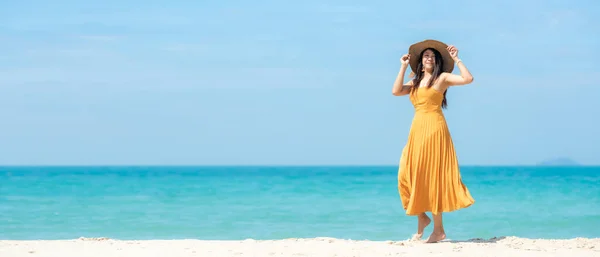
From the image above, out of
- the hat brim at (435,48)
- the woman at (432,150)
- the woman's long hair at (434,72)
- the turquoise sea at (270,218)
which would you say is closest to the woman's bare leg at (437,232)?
the woman at (432,150)

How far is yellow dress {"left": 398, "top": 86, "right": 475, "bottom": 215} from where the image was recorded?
22.4ft

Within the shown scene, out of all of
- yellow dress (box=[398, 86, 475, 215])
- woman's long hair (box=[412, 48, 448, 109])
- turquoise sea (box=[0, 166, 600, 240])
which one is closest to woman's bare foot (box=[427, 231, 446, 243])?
yellow dress (box=[398, 86, 475, 215])

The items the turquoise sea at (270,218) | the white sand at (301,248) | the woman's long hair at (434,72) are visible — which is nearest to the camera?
the white sand at (301,248)

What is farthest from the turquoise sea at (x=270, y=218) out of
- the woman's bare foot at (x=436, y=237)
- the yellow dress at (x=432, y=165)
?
the yellow dress at (x=432, y=165)

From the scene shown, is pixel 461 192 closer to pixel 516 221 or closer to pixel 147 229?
pixel 147 229

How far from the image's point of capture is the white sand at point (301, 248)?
6.35m

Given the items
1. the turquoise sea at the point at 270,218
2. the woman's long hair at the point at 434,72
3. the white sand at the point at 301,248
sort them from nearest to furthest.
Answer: the white sand at the point at 301,248, the woman's long hair at the point at 434,72, the turquoise sea at the point at 270,218

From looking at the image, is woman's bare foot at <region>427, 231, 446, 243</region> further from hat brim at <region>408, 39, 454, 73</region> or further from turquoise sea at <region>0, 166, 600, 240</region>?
turquoise sea at <region>0, 166, 600, 240</region>

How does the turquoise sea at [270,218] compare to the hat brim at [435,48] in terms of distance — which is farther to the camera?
the turquoise sea at [270,218]

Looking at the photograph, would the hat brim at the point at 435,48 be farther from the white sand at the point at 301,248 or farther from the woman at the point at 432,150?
the white sand at the point at 301,248

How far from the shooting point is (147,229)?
13.0 metres

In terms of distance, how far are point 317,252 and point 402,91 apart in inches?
58.2

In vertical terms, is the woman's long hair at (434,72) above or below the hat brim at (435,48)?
below

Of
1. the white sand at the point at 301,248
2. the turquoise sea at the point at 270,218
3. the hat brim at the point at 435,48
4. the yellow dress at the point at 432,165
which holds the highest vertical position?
the hat brim at the point at 435,48
